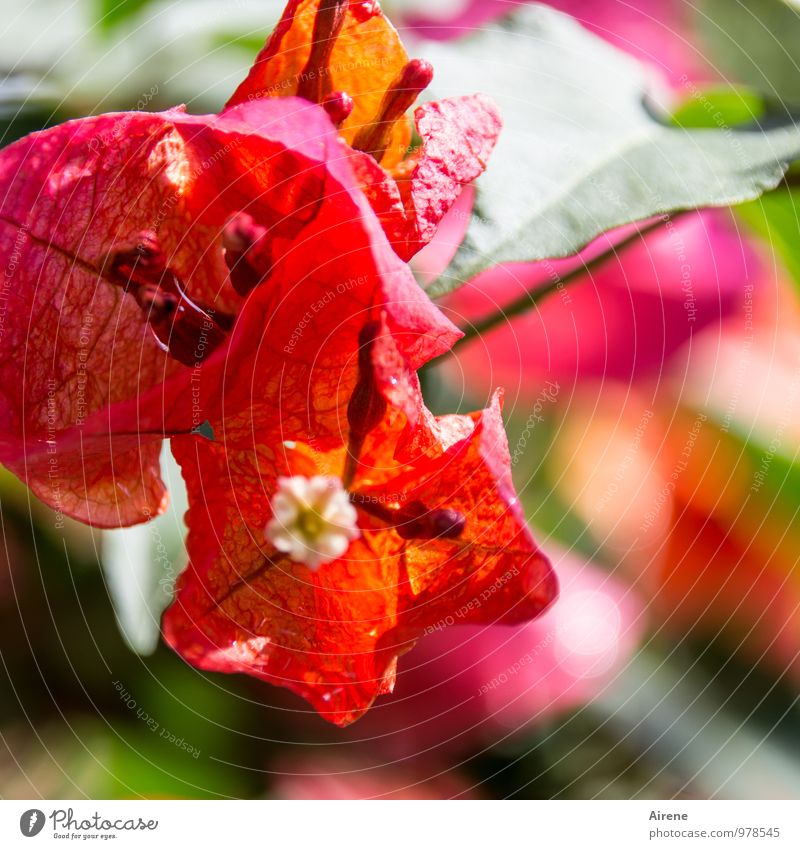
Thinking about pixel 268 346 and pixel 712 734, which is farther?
pixel 712 734

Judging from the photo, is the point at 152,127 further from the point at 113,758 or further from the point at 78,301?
the point at 113,758

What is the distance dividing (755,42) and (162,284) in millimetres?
315

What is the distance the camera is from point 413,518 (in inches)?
11.6

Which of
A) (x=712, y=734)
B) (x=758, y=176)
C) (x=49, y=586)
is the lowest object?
(x=712, y=734)

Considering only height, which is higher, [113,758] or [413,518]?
[413,518]

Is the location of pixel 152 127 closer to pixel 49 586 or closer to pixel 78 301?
pixel 78 301

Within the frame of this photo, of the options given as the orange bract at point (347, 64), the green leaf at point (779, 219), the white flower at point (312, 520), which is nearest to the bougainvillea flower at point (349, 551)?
the white flower at point (312, 520)

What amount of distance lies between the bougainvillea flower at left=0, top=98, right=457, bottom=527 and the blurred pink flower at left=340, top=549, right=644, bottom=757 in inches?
5.5

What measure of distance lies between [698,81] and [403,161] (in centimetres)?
19

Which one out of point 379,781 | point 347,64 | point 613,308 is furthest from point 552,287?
point 379,781

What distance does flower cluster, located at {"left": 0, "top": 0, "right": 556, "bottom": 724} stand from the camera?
0.89 feet

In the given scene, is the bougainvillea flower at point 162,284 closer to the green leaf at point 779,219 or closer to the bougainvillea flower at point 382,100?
the bougainvillea flower at point 382,100

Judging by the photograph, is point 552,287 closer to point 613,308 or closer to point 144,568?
point 613,308

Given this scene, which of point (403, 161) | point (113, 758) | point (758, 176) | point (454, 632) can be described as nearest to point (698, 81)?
point (758, 176)
